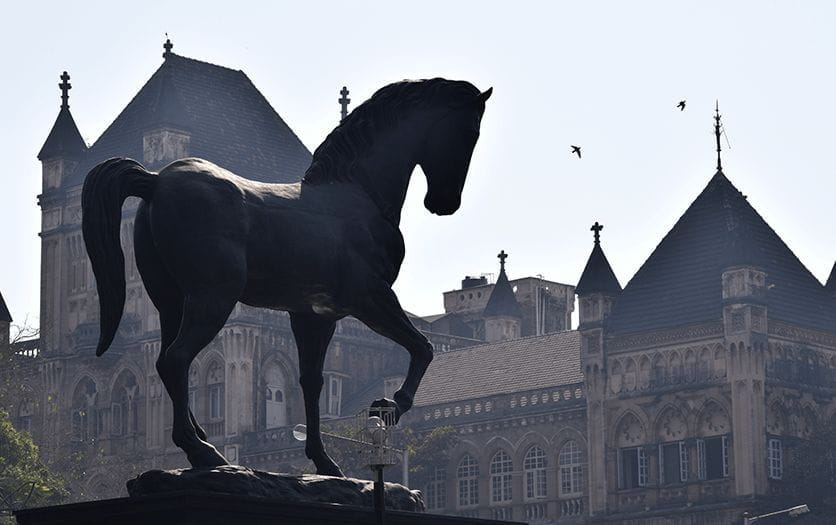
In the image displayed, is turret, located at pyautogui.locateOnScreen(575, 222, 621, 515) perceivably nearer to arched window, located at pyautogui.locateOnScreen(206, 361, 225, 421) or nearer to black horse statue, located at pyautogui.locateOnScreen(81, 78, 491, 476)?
arched window, located at pyautogui.locateOnScreen(206, 361, 225, 421)

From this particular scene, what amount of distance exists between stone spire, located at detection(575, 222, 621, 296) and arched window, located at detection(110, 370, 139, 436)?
22.4 meters

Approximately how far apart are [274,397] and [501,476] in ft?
44.2

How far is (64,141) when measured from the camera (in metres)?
101

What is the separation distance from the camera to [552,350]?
3565 inches

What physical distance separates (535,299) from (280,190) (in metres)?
92.5

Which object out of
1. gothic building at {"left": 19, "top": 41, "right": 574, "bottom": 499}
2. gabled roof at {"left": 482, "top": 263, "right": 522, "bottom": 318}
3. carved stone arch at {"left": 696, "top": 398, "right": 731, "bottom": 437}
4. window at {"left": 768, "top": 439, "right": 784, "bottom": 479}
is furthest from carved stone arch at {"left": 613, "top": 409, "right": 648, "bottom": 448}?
gabled roof at {"left": 482, "top": 263, "right": 522, "bottom": 318}

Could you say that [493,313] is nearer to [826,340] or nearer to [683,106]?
[826,340]

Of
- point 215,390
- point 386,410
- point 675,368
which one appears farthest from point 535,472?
point 386,410

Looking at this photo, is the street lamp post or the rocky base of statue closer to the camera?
the rocky base of statue

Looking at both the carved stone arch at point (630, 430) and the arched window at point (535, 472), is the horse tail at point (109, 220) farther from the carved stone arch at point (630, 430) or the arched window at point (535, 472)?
the arched window at point (535, 472)

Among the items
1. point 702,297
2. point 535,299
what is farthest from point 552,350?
point 535,299

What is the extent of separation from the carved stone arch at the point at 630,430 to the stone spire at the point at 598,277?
4.94m

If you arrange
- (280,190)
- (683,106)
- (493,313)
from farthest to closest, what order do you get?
(493,313) → (683,106) → (280,190)

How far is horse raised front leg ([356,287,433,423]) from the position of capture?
18.4 meters
